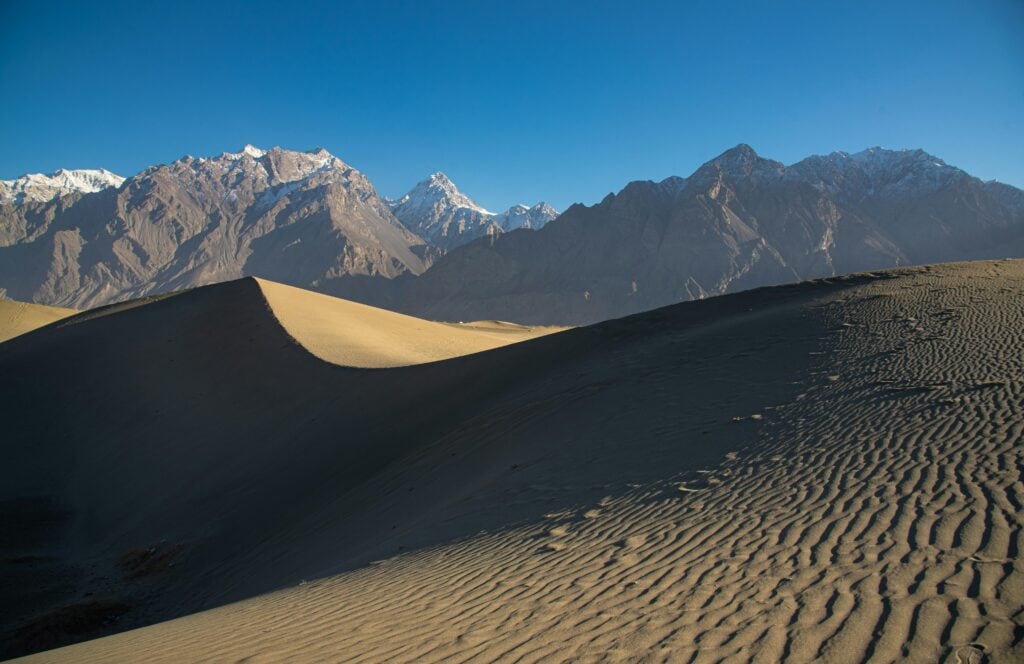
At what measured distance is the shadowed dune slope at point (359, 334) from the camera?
61.4 ft

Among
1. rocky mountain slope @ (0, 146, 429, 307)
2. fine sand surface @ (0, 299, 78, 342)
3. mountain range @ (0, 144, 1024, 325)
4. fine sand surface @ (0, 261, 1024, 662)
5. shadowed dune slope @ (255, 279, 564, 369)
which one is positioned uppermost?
rocky mountain slope @ (0, 146, 429, 307)

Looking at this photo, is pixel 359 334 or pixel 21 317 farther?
pixel 21 317

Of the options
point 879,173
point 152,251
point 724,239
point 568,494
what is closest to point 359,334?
point 568,494

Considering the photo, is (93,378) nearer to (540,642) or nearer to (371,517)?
(371,517)

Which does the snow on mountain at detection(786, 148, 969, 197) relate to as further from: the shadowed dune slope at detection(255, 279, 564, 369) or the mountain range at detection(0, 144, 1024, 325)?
the shadowed dune slope at detection(255, 279, 564, 369)

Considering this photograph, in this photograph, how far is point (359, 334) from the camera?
22.3 meters

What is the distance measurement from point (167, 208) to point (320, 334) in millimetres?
208222

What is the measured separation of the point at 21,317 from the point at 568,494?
1665 inches

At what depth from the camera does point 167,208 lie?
195m

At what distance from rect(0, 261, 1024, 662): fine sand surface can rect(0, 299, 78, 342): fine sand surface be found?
65.2ft

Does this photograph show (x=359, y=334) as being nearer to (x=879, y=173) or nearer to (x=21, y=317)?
(x=21, y=317)

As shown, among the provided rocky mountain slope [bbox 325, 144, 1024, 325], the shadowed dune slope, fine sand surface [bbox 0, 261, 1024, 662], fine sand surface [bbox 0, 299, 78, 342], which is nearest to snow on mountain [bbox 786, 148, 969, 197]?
rocky mountain slope [bbox 325, 144, 1024, 325]

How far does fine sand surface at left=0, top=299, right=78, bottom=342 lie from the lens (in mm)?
33438

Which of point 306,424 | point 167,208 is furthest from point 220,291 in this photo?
point 167,208
